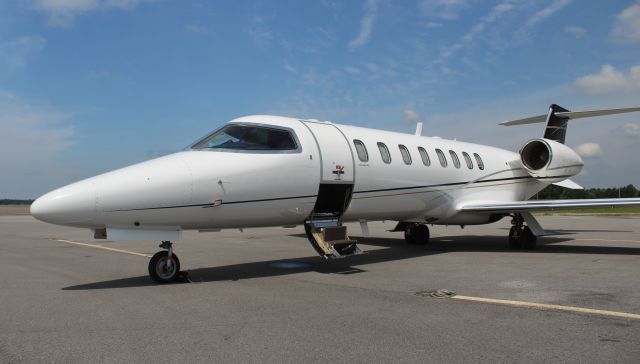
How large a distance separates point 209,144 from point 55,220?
2519 millimetres

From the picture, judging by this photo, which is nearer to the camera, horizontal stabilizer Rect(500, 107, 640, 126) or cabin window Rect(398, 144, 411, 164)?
cabin window Rect(398, 144, 411, 164)

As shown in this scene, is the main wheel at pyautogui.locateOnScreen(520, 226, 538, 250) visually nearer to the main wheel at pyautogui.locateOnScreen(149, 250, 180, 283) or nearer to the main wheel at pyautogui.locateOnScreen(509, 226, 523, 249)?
the main wheel at pyautogui.locateOnScreen(509, 226, 523, 249)

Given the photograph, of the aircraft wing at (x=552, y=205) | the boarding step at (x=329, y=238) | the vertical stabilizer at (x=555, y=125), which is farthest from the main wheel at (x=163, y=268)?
the vertical stabilizer at (x=555, y=125)

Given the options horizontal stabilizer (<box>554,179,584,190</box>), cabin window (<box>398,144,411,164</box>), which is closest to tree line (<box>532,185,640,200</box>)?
horizontal stabilizer (<box>554,179,584,190</box>)

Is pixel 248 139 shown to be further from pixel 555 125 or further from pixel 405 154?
pixel 555 125

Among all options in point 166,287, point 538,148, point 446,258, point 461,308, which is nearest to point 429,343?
point 461,308

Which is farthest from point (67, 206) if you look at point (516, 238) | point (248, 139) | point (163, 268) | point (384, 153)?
point (516, 238)

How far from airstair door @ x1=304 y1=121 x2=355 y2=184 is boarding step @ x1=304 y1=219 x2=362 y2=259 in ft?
2.62

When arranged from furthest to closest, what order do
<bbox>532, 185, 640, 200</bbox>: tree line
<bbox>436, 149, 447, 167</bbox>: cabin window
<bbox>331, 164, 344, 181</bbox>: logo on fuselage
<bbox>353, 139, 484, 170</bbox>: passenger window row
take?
<bbox>532, 185, 640, 200</bbox>: tree line < <bbox>436, 149, 447, 167</bbox>: cabin window < <bbox>353, 139, 484, 170</bbox>: passenger window row < <bbox>331, 164, 344, 181</bbox>: logo on fuselage

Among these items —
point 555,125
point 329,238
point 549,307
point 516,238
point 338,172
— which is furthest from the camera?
point 555,125

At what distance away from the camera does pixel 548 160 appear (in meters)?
14.6

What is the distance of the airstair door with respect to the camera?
30.1ft

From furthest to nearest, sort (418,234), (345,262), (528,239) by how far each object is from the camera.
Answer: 1. (418,234)
2. (528,239)
3. (345,262)

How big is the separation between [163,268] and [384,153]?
5217 millimetres
